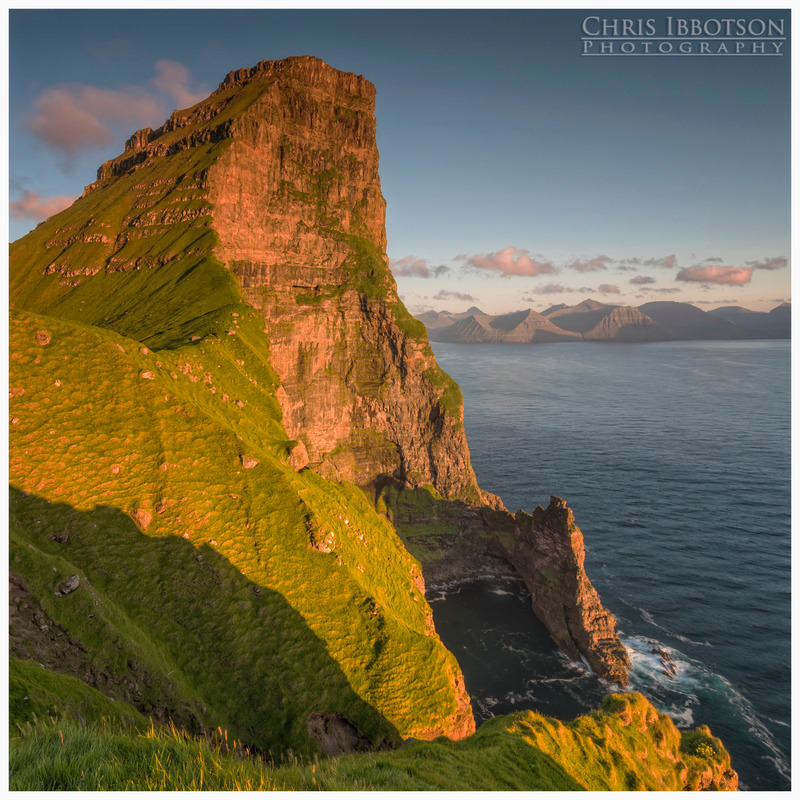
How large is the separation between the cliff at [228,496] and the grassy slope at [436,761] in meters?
5.04

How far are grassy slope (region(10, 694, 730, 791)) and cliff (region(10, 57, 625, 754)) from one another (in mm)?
5036

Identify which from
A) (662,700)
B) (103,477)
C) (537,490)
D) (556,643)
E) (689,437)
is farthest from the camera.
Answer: (689,437)

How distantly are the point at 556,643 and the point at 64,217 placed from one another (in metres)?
152

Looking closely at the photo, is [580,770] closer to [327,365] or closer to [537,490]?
[327,365]

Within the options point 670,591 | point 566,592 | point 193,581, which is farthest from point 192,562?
point 670,591

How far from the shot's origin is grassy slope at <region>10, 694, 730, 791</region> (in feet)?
26.0

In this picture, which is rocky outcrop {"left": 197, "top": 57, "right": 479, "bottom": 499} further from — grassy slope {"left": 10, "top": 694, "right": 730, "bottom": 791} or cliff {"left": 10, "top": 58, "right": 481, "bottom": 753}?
grassy slope {"left": 10, "top": 694, "right": 730, "bottom": 791}

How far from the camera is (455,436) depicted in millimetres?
89875

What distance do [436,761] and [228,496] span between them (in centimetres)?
2172

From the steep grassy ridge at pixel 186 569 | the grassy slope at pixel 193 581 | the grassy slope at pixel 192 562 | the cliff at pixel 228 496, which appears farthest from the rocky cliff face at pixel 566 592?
the grassy slope at pixel 192 562

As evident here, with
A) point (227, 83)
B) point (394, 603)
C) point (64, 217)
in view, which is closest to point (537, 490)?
point (394, 603)

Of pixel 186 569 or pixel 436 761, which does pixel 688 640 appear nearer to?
pixel 436 761

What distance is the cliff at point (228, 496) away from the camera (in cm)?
2150

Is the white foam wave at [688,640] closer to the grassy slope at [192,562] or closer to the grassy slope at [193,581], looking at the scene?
the grassy slope at [193,581]
